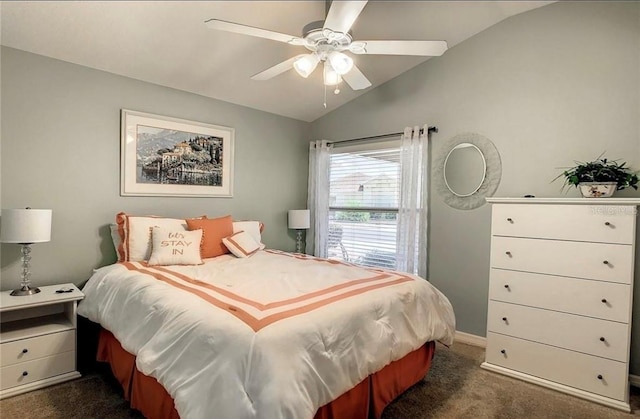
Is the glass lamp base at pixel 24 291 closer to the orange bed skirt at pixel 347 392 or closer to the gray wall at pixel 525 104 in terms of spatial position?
the orange bed skirt at pixel 347 392

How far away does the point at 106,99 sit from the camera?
2.95m

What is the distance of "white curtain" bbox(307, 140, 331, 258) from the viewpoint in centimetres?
440

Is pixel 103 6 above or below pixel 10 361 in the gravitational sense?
above

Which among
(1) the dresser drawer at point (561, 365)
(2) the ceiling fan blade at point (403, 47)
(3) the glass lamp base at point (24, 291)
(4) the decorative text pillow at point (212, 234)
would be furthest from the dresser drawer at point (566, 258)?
(3) the glass lamp base at point (24, 291)

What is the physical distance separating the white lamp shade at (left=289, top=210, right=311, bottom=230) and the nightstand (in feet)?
7.59

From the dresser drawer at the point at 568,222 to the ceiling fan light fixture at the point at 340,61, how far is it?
1.60 m

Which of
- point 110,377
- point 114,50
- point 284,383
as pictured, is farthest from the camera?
point 114,50

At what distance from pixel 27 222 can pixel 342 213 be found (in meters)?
3.05

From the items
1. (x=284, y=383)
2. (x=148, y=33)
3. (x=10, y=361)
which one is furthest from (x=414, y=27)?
(x=10, y=361)

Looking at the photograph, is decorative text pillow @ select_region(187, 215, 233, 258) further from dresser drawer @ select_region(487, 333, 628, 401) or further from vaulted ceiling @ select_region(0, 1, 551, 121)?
dresser drawer @ select_region(487, 333, 628, 401)

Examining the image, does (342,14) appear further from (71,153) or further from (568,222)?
(71,153)

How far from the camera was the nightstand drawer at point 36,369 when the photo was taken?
2146mm

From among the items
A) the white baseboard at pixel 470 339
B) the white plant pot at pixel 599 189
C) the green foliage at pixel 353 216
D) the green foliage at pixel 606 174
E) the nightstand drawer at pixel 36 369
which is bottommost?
the white baseboard at pixel 470 339

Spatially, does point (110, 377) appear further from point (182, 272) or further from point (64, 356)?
point (182, 272)
